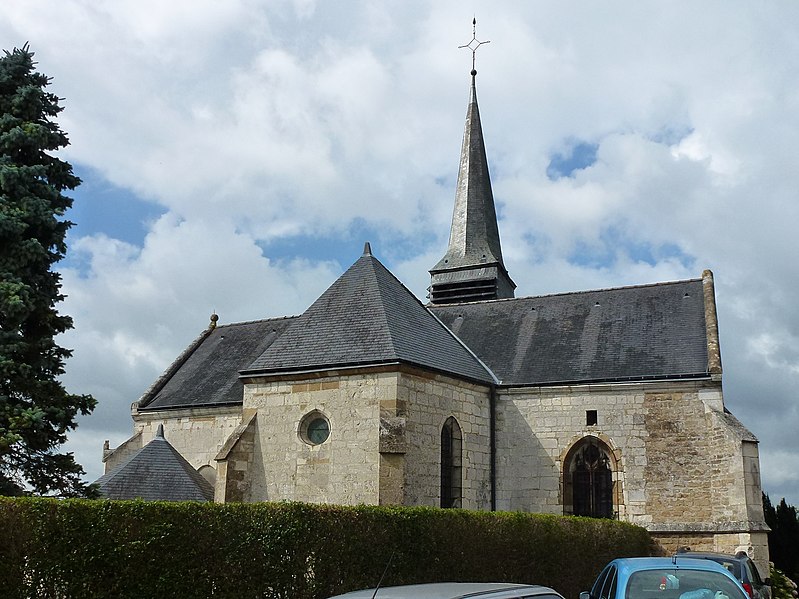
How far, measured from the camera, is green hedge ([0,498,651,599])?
28.7ft

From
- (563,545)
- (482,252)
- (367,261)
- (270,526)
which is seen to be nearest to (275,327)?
(367,261)

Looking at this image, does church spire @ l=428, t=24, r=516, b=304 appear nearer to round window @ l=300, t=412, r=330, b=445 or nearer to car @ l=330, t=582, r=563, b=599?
round window @ l=300, t=412, r=330, b=445

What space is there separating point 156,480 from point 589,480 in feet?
34.7

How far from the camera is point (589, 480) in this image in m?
19.8

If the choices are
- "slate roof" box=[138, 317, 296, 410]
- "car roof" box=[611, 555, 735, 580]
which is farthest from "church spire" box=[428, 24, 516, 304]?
"car roof" box=[611, 555, 735, 580]

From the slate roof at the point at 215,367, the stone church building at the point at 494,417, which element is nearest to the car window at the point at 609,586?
the stone church building at the point at 494,417

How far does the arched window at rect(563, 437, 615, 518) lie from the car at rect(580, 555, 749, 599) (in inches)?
473

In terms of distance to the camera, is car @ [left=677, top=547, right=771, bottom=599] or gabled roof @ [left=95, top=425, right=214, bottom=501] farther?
gabled roof @ [left=95, top=425, right=214, bottom=501]

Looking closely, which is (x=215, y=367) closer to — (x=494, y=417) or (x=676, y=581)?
(x=494, y=417)

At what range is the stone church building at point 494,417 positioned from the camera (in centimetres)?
1731

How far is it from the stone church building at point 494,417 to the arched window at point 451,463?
2.1 inches

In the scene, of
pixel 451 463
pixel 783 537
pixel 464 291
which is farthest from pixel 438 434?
pixel 783 537

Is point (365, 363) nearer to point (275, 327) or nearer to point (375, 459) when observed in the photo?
point (375, 459)

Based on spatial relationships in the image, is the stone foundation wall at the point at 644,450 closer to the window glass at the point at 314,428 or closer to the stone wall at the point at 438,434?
the stone wall at the point at 438,434
